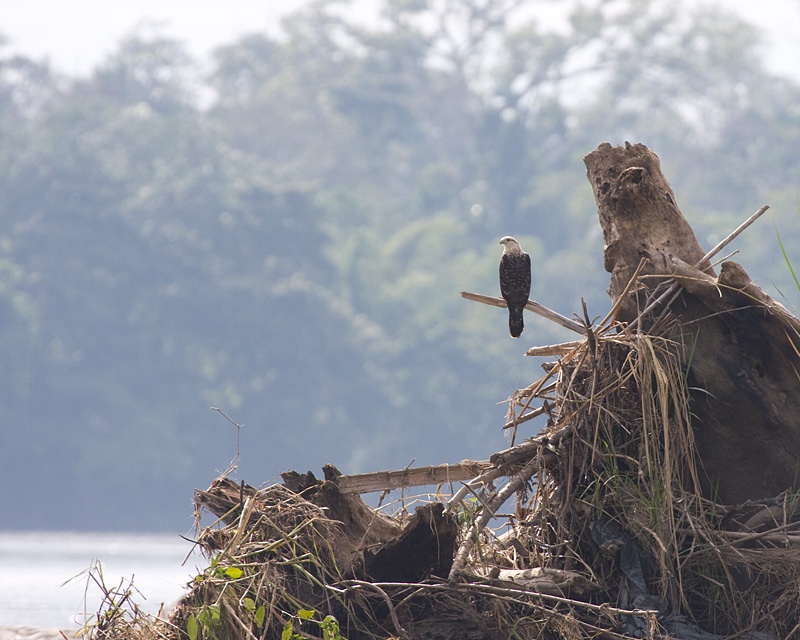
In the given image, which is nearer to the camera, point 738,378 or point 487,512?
point 487,512

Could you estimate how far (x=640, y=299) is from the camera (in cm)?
441

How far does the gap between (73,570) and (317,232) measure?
63.8 feet

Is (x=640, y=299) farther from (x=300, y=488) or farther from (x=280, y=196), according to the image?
(x=280, y=196)

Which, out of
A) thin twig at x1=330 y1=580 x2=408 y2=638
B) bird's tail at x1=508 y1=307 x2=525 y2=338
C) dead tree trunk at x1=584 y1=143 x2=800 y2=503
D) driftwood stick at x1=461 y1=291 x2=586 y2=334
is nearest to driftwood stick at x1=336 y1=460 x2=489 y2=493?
thin twig at x1=330 y1=580 x2=408 y2=638

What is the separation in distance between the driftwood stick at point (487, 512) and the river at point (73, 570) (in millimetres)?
1365

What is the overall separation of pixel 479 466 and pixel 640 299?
91cm

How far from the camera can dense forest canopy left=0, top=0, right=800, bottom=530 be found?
31.9m

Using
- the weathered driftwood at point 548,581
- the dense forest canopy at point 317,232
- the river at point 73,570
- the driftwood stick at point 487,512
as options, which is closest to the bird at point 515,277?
the driftwood stick at point 487,512

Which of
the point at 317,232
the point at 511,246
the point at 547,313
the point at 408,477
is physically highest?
the point at 317,232

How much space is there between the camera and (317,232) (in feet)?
118

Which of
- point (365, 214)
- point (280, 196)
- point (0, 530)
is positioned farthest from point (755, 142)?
point (0, 530)

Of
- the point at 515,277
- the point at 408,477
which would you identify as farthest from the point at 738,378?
the point at 515,277

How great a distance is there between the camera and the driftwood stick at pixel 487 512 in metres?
3.74

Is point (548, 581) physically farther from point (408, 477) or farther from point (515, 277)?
point (515, 277)
